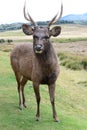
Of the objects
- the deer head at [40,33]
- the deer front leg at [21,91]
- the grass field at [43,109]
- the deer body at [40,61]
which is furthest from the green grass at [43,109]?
the deer head at [40,33]

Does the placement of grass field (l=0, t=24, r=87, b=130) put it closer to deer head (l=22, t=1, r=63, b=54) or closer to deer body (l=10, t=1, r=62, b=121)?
deer body (l=10, t=1, r=62, b=121)

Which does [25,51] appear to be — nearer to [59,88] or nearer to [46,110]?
[46,110]

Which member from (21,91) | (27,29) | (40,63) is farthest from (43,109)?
(27,29)

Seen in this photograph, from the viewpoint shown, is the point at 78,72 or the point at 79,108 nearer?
the point at 79,108

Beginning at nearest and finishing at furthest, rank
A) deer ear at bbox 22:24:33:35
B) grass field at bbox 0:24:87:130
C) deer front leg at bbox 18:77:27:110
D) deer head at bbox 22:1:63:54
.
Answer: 1. deer head at bbox 22:1:63:54
2. deer ear at bbox 22:24:33:35
3. grass field at bbox 0:24:87:130
4. deer front leg at bbox 18:77:27:110

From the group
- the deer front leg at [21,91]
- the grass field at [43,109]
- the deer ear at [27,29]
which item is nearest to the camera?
the deer ear at [27,29]

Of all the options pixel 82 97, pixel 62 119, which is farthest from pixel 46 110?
pixel 82 97

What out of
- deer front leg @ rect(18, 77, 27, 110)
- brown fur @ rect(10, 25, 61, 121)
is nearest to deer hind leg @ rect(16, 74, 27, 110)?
deer front leg @ rect(18, 77, 27, 110)

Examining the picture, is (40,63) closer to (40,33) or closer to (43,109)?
(40,33)

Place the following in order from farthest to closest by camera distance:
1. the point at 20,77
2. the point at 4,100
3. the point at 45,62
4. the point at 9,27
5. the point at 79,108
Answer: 1. the point at 9,27
2. the point at 79,108
3. the point at 4,100
4. the point at 20,77
5. the point at 45,62

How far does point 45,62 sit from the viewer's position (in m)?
9.88

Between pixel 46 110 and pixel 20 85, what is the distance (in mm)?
1100

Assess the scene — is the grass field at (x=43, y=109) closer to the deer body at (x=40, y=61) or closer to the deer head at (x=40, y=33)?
the deer body at (x=40, y=61)

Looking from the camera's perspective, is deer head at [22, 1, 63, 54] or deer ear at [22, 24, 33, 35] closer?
deer head at [22, 1, 63, 54]
